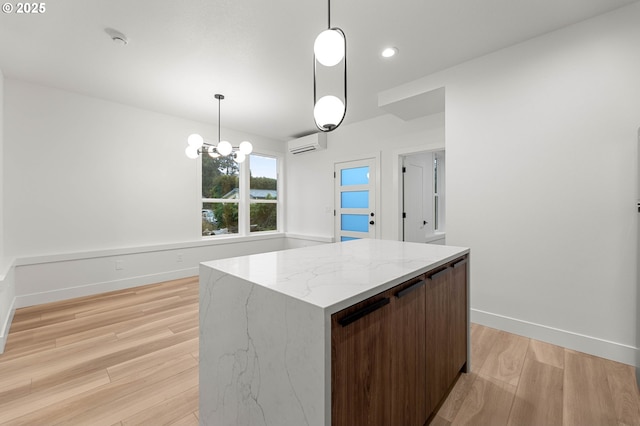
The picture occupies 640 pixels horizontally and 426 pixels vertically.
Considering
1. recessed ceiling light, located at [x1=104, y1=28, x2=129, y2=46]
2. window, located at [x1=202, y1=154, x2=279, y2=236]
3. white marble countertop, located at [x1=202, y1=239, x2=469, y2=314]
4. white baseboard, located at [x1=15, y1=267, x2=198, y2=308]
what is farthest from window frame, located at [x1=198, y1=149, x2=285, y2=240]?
white marble countertop, located at [x1=202, y1=239, x2=469, y2=314]

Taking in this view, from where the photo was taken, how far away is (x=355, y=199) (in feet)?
15.8

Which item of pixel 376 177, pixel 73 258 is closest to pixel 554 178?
pixel 376 177

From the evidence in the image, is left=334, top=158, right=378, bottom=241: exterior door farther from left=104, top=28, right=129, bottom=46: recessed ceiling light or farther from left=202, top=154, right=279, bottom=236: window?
left=104, top=28, right=129, bottom=46: recessed ceiling light

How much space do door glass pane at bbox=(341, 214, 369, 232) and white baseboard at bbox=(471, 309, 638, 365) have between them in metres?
2.25

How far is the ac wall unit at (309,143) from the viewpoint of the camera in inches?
202

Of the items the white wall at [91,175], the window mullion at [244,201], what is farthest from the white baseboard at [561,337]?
the white wall at [91,175]

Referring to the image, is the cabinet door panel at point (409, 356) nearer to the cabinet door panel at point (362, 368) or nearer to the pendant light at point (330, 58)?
the cabinet door panel at point (362, 368)

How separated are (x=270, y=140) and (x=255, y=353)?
528 centimetres

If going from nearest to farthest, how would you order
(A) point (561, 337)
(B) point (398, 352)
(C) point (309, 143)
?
(B) point (398, 352)
(A) point (561, 337)
(C) point (309, 143)

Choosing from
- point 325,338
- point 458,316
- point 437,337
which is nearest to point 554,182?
point 458,316

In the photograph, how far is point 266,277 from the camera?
3.68ft

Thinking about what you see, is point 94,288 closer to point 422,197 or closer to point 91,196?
point 91,196

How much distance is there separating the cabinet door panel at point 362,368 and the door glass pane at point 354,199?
12.1 feet

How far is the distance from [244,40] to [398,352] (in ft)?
9.07
